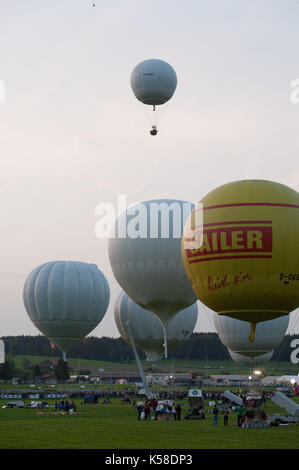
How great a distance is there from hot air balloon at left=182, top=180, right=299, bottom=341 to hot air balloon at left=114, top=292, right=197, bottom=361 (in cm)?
4601

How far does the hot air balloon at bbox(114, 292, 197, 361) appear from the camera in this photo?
268 ft

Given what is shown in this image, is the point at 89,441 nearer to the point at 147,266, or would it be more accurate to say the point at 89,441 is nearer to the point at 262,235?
the point at 262,235

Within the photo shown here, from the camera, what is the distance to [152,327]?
82.9 metres

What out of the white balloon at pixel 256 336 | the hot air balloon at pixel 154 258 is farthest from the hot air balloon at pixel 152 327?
the hot air balloon at pixel 154 258

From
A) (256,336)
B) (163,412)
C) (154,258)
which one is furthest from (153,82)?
(256,336)

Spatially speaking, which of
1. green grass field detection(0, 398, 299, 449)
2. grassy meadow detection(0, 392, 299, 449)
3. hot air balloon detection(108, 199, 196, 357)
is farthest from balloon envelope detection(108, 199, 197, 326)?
green grass field detection(0, 398, 299, 449)

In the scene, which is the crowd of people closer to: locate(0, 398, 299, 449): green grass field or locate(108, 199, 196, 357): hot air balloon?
locate(0, 398, 299, 449): green grass field

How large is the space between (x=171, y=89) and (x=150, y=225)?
9.57 m

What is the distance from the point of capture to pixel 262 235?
31.9m

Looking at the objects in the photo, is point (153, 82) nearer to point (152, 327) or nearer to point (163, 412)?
point (163, 412)

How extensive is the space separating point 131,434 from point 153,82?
1102 inches

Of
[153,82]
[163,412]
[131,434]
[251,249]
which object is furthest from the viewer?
[153,82]

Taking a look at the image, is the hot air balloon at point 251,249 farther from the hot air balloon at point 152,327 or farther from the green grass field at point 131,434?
the hot air balloon at point 152,327
